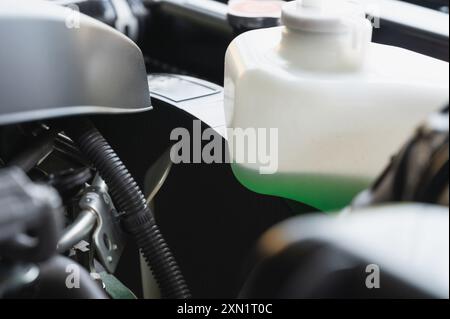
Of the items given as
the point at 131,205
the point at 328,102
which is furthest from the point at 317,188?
the point at 131,205

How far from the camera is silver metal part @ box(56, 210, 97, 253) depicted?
605 mm

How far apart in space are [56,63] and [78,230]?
0.18 metres

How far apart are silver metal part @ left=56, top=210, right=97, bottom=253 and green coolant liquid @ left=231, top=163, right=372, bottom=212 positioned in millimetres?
191

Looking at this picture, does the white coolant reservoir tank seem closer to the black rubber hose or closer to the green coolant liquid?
the green coolant liquid

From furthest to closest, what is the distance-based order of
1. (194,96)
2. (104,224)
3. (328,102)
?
(194,96)
(104,224)
(328,102)

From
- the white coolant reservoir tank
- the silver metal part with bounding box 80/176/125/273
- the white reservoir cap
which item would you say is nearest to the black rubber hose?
the silver metal part with bounding box 80/176/125/273

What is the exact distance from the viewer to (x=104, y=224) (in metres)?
0.66

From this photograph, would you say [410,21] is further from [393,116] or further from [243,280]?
[243,280]

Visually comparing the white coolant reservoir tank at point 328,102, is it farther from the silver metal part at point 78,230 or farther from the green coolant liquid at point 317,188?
the silver metal part at point 78,230

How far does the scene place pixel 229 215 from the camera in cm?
77

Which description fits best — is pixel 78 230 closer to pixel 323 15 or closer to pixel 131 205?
pixel 131 205

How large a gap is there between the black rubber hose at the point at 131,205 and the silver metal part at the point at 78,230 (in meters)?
0.03
